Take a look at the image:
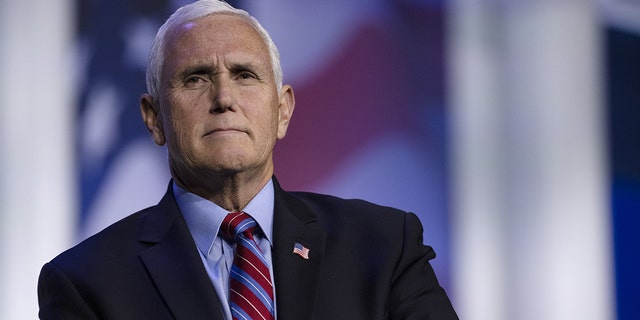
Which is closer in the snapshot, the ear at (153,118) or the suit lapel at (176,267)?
the suit lapel at (176,267)

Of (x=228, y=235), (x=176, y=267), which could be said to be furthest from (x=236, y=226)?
(x=176, y=267)

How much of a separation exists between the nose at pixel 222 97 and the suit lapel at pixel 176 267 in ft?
0.67

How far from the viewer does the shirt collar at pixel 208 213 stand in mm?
1636

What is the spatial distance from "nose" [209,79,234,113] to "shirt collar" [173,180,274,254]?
0.55 ft

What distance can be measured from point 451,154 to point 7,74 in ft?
3.84

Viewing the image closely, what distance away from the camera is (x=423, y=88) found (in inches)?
105

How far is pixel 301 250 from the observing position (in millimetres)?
1623

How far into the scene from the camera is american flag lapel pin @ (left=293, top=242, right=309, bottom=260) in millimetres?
1614

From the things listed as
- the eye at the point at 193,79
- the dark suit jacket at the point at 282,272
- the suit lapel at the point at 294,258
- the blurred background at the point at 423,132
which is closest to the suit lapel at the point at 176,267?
the dark suit jacket at the point at 282,272

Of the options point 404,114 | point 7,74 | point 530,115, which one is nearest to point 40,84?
point 7,74

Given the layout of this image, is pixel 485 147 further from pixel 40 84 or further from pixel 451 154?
pixel 40 84

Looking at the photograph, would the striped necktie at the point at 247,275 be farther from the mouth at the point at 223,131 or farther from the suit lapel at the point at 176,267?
the mouth at the point at 223,131

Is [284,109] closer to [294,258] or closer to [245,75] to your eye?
[245,75]

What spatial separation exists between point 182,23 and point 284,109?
0.83ft
